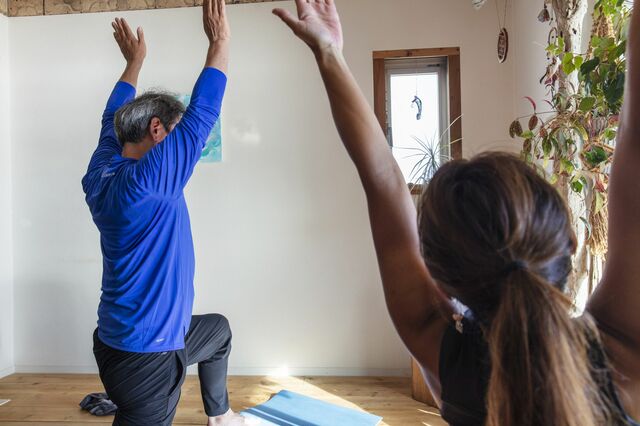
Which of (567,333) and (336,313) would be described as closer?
(567,333)

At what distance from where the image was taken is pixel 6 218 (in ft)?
11.9

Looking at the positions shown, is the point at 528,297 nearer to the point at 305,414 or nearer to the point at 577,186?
the point at 577,186

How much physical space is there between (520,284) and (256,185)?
3024 millimetres

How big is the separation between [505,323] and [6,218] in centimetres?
409

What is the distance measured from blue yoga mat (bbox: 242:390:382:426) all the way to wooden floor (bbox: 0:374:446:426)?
3.8 inches

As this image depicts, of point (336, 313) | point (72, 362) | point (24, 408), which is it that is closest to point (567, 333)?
point (336, 313)

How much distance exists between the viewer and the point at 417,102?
3.47 meters

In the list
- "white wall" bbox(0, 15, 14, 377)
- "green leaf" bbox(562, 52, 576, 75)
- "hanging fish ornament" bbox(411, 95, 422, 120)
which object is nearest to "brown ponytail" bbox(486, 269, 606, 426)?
"green leaf" bbox(562, 52, 576, 75)

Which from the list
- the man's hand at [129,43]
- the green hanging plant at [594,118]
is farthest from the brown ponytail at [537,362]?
the man's hand at [129,43]

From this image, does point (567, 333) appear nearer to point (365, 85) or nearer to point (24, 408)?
point (365, 85)

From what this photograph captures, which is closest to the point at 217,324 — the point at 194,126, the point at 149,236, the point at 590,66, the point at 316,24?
the point at 149,236

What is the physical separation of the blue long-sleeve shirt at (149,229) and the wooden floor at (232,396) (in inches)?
53.5

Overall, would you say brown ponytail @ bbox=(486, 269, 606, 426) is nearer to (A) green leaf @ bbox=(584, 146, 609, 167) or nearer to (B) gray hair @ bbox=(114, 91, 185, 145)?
(A) green leaf @ bbox=(584, 146, 609, 167)

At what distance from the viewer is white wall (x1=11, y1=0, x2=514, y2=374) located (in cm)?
338
